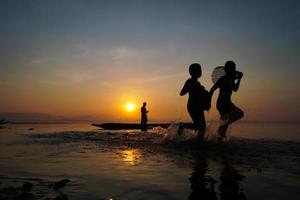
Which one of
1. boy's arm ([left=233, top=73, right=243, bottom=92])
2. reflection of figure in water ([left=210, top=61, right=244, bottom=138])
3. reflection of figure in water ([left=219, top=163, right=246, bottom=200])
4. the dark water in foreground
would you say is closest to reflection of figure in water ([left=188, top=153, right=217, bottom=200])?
the dark water in foreground

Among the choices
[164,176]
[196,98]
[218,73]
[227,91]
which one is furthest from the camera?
[218,73]

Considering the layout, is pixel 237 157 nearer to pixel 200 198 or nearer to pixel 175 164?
pixel 175 164

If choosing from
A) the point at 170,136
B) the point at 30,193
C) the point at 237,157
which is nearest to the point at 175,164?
the point at 237,157

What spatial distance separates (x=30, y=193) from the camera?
4.25 m

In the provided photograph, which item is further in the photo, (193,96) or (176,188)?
(193,96)

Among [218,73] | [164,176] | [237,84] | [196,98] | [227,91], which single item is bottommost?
[164,176]

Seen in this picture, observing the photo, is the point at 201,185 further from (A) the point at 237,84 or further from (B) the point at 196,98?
(A) the point at 237,84

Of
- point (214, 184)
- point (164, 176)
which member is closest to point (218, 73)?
point (164, 176)

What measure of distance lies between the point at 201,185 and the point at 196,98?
6.65 meters

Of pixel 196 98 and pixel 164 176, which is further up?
pixel 196 98

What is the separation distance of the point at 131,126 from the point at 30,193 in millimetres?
23575

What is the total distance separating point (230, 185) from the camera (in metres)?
4.70

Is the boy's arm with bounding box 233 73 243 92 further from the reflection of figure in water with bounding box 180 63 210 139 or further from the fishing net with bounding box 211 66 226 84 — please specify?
the reflection of figure in water with bounding box 180 63 210 139

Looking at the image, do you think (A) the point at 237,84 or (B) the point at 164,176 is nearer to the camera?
(B) the point at 164,176
